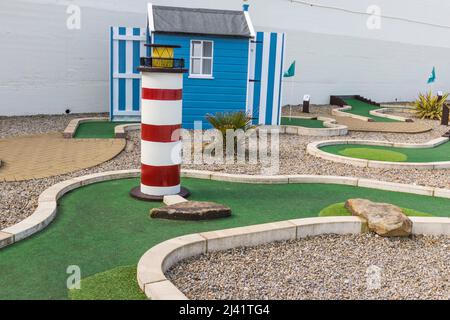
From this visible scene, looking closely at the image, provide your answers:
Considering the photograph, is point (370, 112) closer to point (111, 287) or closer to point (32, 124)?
point (32, 124)

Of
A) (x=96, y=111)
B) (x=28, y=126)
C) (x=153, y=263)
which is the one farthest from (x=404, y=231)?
(x=96, y=111)

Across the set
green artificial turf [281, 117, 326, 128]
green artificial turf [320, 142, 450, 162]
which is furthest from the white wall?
Result: green artificial turf [320, 142, 450, 162]

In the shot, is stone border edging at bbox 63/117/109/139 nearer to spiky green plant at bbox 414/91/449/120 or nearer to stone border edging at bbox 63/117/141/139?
stone border edging at bbox 63/117/141/139

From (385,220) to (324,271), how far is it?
1264 mm

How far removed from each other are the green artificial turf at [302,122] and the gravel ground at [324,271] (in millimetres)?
8159

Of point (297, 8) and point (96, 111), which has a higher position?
point (297, 8)

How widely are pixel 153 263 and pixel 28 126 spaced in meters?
8.77

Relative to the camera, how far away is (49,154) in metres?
8.43

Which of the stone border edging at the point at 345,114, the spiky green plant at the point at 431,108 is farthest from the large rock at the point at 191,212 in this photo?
the spiky green plant at the point at 431,108
